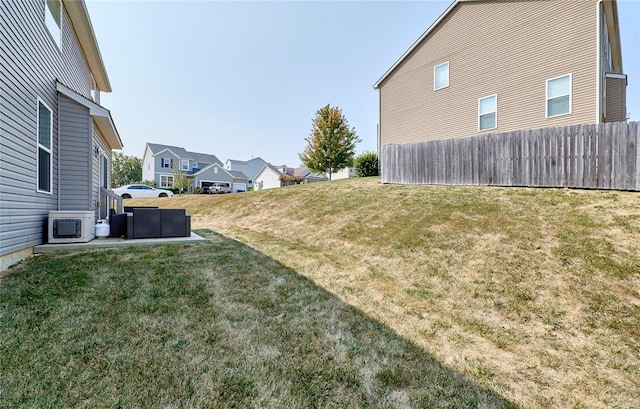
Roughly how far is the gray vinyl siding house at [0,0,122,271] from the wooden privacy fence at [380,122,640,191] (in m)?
9.52

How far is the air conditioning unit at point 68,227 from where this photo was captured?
5.26 m

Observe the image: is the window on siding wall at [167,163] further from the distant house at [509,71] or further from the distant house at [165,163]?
the distant house at [509,71]

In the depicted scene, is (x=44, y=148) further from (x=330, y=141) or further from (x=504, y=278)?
(x=330, y=141)

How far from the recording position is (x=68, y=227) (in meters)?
5.35

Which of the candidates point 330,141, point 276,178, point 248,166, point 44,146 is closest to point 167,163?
point 276,178

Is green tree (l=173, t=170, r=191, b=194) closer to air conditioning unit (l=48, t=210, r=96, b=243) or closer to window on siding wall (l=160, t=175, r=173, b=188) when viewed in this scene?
window on siding wall (l=160, t=175, r=173, b=188)

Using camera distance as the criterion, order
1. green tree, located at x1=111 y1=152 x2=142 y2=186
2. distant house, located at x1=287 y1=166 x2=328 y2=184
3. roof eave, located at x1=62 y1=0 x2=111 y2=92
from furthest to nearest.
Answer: green tree, located at x1=111 y1=152 x2=142 y2=186 < distant house, located at x1=287 y1=166 x2=328 y2=184 < roof eave, located at x1=62 y1=0 x2=111 y2=92

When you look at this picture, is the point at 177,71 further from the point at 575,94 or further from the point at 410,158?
the point at 575,94

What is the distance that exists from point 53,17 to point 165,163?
33312 millimetres

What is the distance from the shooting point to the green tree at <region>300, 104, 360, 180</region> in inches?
1005

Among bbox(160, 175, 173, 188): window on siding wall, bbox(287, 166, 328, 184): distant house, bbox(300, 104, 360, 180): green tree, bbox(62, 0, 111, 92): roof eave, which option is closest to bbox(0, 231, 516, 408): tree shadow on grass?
bbox(62, 0, 111, 92): roof eave

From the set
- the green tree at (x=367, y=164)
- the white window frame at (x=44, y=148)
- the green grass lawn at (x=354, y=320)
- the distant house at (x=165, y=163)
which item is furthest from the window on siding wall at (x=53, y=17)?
the distant house at (x=165, y=163)

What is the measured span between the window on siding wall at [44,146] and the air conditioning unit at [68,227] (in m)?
0.55

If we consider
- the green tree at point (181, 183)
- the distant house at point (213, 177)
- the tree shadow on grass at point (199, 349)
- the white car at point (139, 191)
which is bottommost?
the tree shadow on grass at point (199, 349)
